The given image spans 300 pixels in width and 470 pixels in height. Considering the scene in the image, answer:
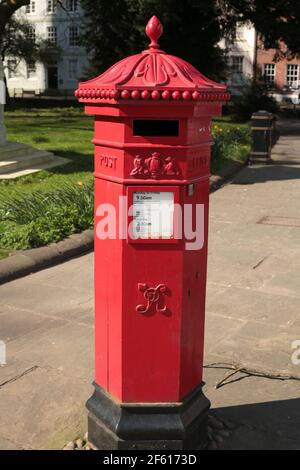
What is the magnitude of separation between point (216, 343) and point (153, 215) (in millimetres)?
2113

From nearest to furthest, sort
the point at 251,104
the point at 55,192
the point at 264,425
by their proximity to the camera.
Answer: the point at 264,425 → the point at 55,192 → the point at 251,104

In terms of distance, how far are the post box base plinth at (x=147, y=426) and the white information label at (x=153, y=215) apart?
3.26ft

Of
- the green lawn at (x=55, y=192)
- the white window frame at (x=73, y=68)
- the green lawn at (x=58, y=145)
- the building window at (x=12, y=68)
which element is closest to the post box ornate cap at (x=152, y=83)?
the green lawn at (x=55, y=192)

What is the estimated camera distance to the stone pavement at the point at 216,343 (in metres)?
3.53

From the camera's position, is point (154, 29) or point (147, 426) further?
point (147, 426)

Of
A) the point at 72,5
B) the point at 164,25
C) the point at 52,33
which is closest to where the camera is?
the point at 164,25

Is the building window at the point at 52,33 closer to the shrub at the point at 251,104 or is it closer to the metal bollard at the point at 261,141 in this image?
the shrub at the point at 251,104

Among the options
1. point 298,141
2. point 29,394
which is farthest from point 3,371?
point 298,141

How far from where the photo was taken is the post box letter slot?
2.82 m

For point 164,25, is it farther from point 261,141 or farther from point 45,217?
point 45,217

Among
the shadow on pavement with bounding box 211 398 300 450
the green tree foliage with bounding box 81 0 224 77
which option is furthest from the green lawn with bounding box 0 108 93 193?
the shadow on pavement with bounding box 211 398 300 450

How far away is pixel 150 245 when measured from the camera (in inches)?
116

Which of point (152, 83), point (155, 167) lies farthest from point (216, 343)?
point (152, 83)
